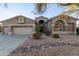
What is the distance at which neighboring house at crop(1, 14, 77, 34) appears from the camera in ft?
12.1

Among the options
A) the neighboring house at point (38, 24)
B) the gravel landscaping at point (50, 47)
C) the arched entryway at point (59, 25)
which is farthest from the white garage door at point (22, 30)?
the arched entryway at point (59, 25)

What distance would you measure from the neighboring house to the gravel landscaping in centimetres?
11

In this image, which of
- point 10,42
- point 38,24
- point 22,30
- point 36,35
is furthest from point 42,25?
point 10,42

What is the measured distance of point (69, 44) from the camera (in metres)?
A: 3.73

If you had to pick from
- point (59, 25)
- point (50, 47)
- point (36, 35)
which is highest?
point (59, 25)

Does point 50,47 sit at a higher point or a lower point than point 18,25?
lower

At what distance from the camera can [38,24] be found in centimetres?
372

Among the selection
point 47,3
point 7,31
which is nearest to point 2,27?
point 7,31

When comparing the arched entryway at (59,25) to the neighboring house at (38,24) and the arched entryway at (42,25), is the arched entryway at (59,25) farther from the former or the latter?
the arched entryway at (42,25)

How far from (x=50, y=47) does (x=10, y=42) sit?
1.77ft

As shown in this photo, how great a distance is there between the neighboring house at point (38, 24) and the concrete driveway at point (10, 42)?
0.22 feet

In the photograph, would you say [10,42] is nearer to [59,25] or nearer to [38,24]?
[38,24]

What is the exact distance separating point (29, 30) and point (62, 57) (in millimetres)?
569

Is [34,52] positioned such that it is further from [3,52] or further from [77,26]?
[77,26]
